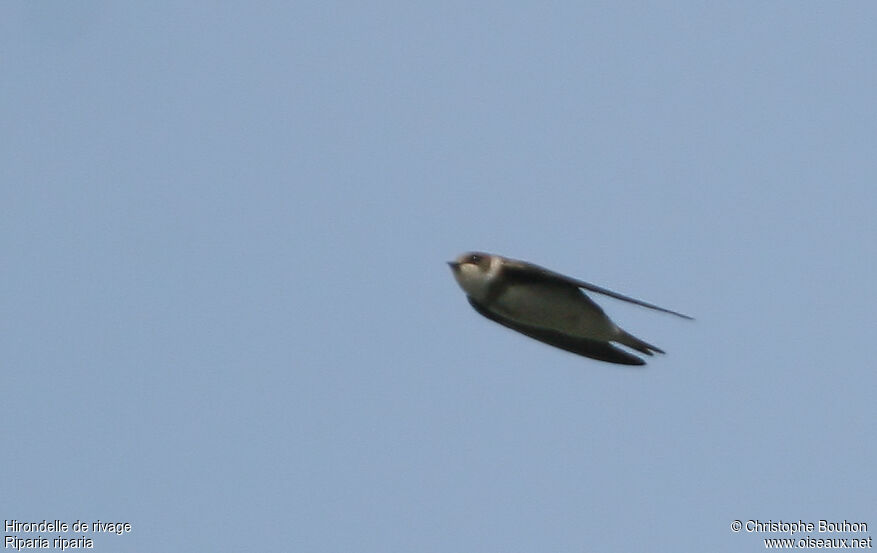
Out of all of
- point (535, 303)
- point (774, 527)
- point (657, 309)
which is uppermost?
point (535, 303)

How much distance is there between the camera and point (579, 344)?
8.12 metres

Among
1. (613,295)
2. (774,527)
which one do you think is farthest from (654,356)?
(774,527)

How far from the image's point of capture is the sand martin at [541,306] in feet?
24.6

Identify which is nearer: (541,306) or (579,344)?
(541,306)

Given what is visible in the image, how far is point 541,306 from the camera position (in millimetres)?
7648

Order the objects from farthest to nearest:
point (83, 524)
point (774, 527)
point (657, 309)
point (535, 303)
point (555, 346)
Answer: point (83, 524) → point (774, 527) → point (555, 346) → point (535, 303) → point (657, 309)

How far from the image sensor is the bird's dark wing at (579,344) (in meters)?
8.03

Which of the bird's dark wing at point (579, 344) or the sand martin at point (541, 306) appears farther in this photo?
the bird's dark wing at point (579, 344)

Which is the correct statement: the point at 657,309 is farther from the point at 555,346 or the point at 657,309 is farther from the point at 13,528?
the point at 13,528

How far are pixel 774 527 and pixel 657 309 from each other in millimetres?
3906

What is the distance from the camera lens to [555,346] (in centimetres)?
814

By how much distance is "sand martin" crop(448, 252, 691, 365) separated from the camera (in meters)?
7.51

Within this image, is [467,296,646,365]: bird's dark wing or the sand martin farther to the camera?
[467,296,646,365]: bird's dark wing

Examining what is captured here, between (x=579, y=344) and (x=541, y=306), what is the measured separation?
0.64 meters
